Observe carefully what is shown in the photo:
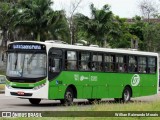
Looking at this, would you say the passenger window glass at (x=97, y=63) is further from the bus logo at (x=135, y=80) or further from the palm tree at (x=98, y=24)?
the palm tree at (x=98, y=24)

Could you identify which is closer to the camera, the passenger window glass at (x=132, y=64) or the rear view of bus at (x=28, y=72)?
the rear view of bus at (x=28, y=72)

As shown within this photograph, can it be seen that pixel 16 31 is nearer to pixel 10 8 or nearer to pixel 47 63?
pixel 10 8

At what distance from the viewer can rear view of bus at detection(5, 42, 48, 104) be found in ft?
69.2

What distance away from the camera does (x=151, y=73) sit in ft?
92.9

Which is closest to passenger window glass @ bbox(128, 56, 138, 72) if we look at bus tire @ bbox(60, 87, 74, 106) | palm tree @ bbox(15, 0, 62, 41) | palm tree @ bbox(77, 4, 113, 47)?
bus tire @ bbox(60, 87, 74, 106)

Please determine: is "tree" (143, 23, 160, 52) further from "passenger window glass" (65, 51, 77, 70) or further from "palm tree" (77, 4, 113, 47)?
"passenger window glass" (65, 51, 77, 70)

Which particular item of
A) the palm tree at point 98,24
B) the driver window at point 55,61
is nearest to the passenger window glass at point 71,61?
the driver window at point 55,61

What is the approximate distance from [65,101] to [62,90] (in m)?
0.55

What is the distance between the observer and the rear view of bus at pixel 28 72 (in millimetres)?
21078

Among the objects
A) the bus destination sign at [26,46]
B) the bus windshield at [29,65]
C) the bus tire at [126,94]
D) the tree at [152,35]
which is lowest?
the bus tire at [126,94]

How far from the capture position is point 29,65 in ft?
69.5

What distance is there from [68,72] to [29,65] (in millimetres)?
1983

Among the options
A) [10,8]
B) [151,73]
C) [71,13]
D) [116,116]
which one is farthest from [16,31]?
[116,116]

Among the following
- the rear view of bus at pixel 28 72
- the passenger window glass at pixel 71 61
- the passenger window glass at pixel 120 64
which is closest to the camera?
the rear view of bus at pixel 28 72
